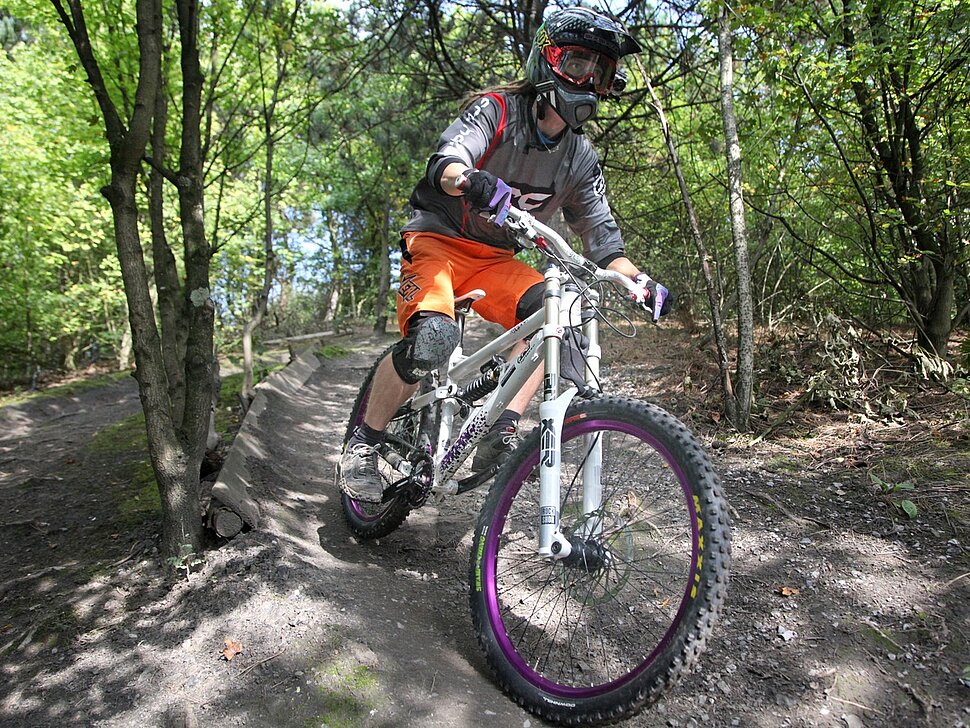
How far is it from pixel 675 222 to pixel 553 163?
531cm

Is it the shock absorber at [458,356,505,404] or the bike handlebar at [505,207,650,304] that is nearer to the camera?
the bike handlebar at [505,207,650,304]

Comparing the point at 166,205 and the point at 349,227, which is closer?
the point at 166,205

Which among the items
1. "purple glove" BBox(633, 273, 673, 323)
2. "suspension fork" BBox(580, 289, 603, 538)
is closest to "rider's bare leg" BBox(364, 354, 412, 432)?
"suspension fork" BBox(580, 289, 603, 538)

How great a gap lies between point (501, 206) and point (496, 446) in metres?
1.08

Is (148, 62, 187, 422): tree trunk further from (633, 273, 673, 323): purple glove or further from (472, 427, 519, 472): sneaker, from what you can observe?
(633, 273, 673, 323): purple glove

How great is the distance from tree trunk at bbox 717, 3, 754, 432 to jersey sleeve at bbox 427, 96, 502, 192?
6.68ft

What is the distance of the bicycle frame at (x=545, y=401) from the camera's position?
2.22 metres

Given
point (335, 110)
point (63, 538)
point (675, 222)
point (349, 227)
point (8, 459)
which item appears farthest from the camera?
point (349, 227)

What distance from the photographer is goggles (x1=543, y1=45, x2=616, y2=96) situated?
2572 millimetres

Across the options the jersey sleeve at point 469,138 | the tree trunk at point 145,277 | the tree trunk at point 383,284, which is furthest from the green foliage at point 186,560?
the tree trunk at point 383,284

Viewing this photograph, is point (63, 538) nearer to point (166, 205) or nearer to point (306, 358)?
point (306, 358)

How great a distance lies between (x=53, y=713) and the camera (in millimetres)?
2078

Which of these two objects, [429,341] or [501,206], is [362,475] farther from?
[501,206]

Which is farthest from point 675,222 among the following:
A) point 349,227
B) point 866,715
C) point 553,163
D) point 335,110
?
point 349,227
